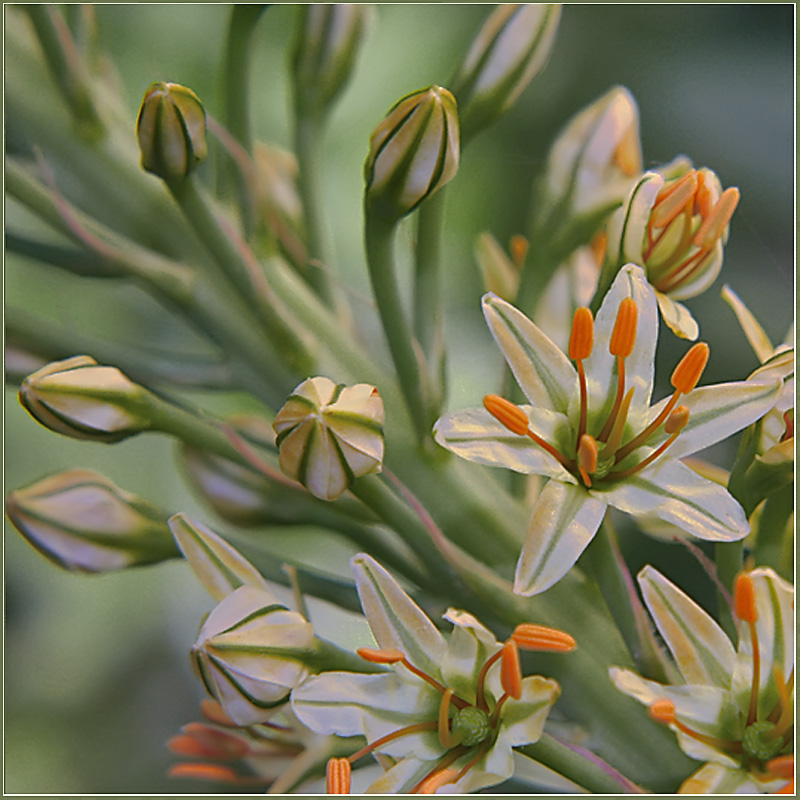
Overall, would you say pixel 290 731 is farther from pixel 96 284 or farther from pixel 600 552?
pixel 96 284

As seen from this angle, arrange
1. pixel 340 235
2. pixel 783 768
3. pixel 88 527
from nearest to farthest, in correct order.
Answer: pixel 783 768, pixel 88 527, pixel 340 235

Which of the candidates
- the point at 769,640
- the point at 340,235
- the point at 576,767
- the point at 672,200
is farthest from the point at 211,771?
the point at 340,235

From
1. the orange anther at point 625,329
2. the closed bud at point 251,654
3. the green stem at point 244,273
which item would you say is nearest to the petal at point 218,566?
the closed bud at point 251,654

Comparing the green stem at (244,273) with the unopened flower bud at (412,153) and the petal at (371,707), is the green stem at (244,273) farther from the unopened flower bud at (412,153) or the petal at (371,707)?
the petal at (371,707)

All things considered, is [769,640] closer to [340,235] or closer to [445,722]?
[445,722]

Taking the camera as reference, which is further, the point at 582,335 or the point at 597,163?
the point at 597,163
